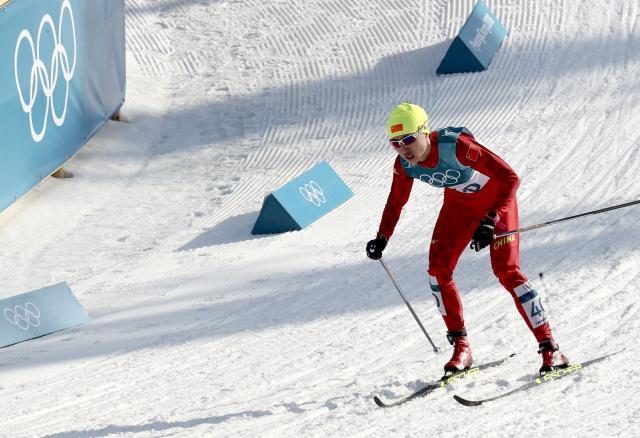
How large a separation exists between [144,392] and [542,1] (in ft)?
27.9

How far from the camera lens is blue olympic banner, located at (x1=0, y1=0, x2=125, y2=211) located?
28.5 ft

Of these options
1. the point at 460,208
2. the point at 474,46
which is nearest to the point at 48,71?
the point at 474,46

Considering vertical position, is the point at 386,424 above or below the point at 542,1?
above

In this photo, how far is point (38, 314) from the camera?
6.96m

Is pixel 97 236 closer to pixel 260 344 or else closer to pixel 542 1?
pixel 260 344

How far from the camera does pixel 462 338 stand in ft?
16.1

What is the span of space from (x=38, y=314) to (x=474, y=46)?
19.1 feet

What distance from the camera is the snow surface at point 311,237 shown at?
197 inches

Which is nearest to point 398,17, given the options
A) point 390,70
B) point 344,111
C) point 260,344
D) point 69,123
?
point 390,70

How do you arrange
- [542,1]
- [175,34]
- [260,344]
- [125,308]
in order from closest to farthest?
[260,344], [125,308], [542,1], [175,34]

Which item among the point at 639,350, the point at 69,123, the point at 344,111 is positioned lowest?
the point at 344,111

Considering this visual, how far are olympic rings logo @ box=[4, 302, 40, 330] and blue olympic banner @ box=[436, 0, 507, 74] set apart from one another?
5658 millimetres

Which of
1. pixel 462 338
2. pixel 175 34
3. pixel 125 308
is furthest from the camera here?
pixel 175 34

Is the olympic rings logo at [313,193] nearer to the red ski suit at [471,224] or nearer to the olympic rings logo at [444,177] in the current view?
the red ski suit at [471,224]
